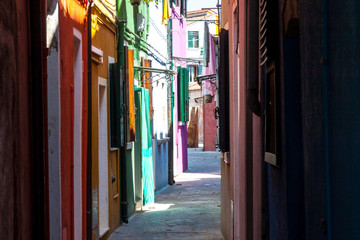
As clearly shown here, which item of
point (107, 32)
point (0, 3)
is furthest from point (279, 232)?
point (107, 32)

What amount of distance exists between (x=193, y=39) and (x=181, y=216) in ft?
154

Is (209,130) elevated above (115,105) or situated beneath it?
situated beneath

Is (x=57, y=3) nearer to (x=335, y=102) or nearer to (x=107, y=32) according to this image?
(x=335, y=102)

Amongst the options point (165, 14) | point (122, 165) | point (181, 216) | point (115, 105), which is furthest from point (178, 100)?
point (115, 105)

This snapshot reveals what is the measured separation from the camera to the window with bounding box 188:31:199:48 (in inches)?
2378

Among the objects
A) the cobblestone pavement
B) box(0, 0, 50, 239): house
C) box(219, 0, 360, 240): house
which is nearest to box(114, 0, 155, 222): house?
the cobblestone pavement

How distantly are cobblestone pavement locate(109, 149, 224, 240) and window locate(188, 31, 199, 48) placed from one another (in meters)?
38.2

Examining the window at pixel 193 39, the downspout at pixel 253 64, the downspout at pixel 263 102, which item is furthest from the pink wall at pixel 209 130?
the downspout at pixel 253 64

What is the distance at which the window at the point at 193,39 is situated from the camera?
60.4m

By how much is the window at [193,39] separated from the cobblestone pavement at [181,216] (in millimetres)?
38195

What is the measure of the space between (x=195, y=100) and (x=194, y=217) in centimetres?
4083

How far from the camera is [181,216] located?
1426 cm

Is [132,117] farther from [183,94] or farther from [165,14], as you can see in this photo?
[183,94]

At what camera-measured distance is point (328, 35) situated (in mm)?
3574
